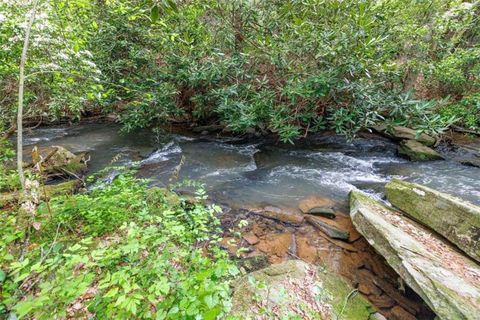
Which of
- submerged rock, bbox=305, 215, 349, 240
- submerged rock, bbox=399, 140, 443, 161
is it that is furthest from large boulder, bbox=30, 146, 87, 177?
submerged rock, bbox=399, 140, 443, 161

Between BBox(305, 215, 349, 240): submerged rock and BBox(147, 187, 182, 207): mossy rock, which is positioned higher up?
BBox(147, 187, 182, 207): mossy rock

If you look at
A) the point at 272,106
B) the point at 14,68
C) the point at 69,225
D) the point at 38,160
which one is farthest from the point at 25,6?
the point at 272,106

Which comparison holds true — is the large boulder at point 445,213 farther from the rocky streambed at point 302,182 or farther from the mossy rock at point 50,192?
the mossy rock at point 50,192

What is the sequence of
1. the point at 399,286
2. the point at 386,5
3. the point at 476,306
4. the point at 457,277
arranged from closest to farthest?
the point at 476,306, the point at 457,277, the point at 399,286, the point at 386,5

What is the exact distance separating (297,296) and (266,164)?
4.48 meters

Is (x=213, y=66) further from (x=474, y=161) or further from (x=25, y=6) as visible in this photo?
(x=474, y=161)

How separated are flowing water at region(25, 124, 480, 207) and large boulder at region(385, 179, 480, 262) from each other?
120 cm

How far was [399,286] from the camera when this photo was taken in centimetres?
309

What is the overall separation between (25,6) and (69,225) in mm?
3674

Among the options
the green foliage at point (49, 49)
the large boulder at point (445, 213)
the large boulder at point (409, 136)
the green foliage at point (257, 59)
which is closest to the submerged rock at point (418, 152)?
the large boulder at point (409, 136)

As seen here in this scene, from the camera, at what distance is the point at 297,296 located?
2.65m

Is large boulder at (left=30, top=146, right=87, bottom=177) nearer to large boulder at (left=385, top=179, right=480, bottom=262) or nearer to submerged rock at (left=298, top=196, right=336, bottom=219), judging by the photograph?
submerged rock at (left=298, top=196, right=336, bottom=219)

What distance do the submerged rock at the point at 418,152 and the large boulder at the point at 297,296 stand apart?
18.2 ft

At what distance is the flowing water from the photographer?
214 inches
